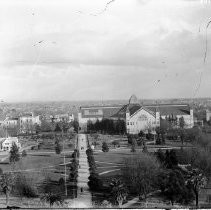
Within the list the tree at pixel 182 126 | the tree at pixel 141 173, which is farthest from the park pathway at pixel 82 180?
the tree at pixel 182 126

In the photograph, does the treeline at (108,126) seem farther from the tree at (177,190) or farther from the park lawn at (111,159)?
the tree at (177,190)

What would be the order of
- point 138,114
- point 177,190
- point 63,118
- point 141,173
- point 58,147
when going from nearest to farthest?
1. point 177,190
2. point 138,114
3. point 141,173
4. point 63,118
5. point 58,147

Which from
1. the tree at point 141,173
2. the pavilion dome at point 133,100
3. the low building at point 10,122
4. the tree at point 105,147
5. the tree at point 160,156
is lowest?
the tree at point 141,173

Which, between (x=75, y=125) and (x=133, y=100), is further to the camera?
(x=75, y=125)

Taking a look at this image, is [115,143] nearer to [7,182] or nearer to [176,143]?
[176,143]

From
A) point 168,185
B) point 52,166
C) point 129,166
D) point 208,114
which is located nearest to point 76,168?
point 52,166

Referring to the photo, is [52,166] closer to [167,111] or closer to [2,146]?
[2,146]

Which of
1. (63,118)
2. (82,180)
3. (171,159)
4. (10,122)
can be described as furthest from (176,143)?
(10,122)
